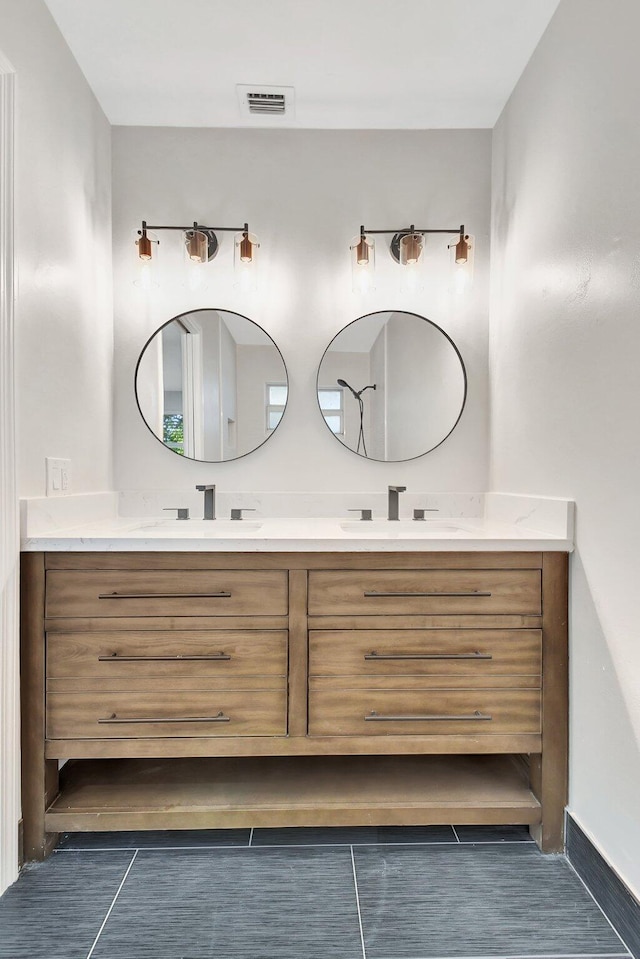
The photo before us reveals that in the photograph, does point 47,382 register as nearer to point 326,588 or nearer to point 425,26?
point 326,588

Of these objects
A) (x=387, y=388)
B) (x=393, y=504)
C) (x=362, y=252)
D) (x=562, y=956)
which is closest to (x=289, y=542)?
(x=393, y=504)

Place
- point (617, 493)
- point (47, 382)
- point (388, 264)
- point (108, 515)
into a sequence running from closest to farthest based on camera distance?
point (617, 493)
point (47, 382)
point (108, 515)
point (388, 264)

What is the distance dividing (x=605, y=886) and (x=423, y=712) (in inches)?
22.5

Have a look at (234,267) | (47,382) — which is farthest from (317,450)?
(47,382)

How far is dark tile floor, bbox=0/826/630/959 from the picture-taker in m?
1.29

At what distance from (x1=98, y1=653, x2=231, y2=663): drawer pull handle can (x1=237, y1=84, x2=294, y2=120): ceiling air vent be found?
6.47ft

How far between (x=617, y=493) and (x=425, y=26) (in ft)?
5.22

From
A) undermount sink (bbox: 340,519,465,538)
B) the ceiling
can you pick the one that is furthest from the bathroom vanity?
the ceiling

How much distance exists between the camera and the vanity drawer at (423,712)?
1624 millimetres

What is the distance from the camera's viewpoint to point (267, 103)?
2156 millimetres

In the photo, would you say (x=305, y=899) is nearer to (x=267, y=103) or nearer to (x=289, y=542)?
(x=289, y=542)

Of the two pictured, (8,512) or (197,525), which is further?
(197,525)

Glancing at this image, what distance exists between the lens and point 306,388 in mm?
2330

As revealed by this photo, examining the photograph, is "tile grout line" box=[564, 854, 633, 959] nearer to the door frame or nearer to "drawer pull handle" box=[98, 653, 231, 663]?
"drawer pull handle" box=[98, 653, 231, 663]
